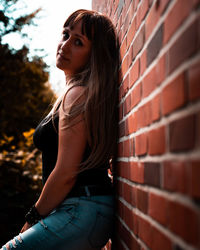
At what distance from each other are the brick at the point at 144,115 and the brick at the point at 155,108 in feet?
0.14

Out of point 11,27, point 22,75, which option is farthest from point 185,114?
point 11,27

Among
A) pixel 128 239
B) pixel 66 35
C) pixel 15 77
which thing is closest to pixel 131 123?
pixel 128 239

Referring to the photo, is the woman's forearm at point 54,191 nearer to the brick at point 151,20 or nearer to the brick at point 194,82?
the brick at point 151,20

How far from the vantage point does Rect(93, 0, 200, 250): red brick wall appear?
26.4 inches

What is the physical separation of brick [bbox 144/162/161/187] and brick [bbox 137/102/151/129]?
0.56 feet

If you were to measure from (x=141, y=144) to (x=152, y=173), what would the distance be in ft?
0.63

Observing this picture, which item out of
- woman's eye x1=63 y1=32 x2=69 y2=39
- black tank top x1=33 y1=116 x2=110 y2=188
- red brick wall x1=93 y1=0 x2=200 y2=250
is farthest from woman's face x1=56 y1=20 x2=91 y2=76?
red brick wall x1=93 y1=0 x2=200 y2=250

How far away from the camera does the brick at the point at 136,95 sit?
1.22 m

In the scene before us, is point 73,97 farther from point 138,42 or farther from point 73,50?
point 138,42

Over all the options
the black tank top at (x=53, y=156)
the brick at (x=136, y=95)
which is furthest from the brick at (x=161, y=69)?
the black tank top at (x=53, y=156)

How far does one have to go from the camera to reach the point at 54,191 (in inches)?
67.0

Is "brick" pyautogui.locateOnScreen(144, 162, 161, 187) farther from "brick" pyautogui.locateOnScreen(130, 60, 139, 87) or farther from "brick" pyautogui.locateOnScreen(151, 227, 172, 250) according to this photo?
"brick" pyautogui.locateOnScreen(130, 60, 139, 87)

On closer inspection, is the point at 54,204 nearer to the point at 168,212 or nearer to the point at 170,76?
the point at 168,212

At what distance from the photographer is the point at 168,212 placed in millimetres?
821
